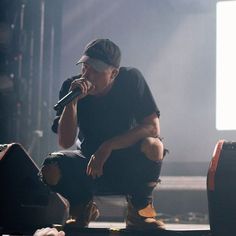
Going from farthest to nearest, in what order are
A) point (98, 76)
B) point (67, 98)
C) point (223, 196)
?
point (98, 76), point (67, 98), point (223, 196)

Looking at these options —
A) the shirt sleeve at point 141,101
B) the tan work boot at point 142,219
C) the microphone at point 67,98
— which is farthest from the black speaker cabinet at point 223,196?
the microphone at point 67,98

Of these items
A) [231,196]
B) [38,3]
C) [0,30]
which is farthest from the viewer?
[38,3]

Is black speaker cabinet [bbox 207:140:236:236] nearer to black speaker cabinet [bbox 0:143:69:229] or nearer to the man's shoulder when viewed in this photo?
the man's shoulder

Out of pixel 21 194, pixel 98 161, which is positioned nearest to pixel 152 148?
pixel 98 161

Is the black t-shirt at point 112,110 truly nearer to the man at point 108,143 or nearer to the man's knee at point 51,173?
the man at point 108,143

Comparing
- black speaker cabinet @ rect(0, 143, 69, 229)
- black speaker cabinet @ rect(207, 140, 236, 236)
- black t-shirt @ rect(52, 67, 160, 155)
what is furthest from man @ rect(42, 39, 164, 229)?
black speaker cabinet @ rect(207, 140, 236, 236)

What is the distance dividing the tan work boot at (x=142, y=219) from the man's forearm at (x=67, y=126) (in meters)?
0.39

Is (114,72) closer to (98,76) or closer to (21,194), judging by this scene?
(98,76)

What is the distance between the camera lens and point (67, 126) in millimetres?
2188

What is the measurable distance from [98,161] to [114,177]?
17 centimetres

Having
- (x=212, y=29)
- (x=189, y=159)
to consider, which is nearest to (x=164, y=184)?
(x=189, y=159)

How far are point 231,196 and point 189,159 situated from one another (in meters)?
4.44

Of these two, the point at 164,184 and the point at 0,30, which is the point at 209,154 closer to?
the point at 164,184

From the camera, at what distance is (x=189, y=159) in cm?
623
